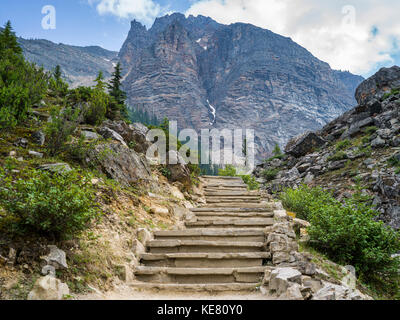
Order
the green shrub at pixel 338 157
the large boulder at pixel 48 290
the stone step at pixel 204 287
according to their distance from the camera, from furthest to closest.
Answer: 1. the green shrub at pixel 338 157
2. the stone step at pixel 204 287
3. the large boulder at pixel 48 290

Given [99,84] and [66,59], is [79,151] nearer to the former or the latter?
[99,84]

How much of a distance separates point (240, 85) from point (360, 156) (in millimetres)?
137976

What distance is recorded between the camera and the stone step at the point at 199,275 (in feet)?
13.5

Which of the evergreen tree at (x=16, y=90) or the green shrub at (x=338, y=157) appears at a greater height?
the evergreen tree at (x=16, y=90)

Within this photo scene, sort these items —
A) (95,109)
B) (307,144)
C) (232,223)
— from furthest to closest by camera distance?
1. (307,144)
2. (95,109)
3. (232,223)

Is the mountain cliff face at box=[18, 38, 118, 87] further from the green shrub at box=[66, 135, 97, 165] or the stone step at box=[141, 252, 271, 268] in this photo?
the stone step at box=[141, 252, 271, 268]

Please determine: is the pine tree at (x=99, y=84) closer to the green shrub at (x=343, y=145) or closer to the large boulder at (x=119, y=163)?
the large boulder at (x=119, y=163)

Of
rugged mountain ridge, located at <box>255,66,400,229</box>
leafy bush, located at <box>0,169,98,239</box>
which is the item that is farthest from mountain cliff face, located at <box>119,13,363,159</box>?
leafy bush, located at <box>0,169,98,239</box>

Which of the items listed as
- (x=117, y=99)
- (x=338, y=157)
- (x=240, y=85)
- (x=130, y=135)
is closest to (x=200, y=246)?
(x=130, y=135)

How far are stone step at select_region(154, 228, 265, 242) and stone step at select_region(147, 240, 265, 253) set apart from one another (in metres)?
0.38

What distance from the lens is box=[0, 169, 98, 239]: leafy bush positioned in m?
2.85

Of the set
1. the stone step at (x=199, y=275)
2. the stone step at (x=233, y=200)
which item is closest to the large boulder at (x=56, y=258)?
the stone step at (x=199, y=275)

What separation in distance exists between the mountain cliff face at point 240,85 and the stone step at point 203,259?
11033cm

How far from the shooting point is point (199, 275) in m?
4.17
